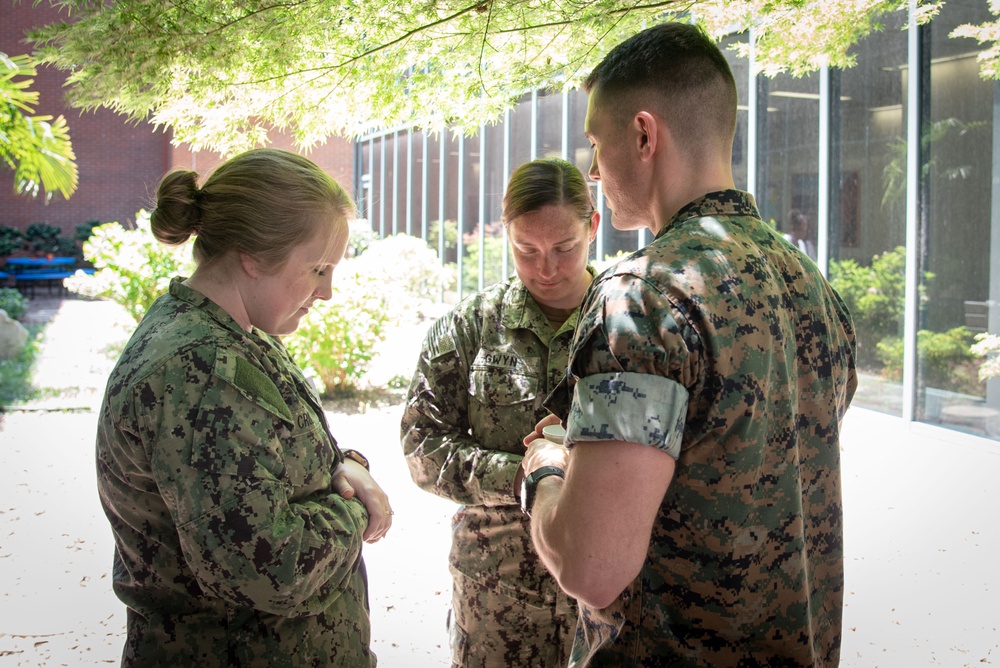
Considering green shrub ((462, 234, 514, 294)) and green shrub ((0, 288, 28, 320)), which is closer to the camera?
green shrub ((462, 234, 514, 294))

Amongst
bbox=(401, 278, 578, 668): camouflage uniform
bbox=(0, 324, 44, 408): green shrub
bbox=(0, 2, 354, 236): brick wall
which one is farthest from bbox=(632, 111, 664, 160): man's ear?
bbox=(0, 2, 354, 236): brick wall

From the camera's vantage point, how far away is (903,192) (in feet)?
24.4

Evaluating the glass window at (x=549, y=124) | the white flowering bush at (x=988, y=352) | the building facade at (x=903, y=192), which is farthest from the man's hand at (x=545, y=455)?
the glass window at (x=549, y=124)

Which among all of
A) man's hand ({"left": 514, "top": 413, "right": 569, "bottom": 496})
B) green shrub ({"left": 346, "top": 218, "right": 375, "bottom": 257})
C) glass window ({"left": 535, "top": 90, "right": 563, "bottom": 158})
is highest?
glass window ({"left": 535, "top": 90, "right": 563, "bottom": 158})

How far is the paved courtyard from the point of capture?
4.24m

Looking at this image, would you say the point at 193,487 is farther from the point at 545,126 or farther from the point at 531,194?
the point at 545,126

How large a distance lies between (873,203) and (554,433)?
7.01m

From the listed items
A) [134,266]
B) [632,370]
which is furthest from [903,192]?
[134,266]

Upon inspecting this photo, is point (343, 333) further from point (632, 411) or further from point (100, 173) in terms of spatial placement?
point (100, 173)

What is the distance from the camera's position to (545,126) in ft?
43.3

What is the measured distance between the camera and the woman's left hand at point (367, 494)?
187 centimetres

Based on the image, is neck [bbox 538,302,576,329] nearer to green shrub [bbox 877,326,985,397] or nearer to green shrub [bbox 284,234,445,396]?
green shrub [bbox 877,326,985,397]

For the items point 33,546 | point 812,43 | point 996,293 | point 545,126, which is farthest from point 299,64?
point 545,126

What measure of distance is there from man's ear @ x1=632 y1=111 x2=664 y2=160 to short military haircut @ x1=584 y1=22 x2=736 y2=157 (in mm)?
20
